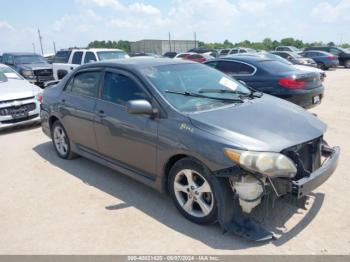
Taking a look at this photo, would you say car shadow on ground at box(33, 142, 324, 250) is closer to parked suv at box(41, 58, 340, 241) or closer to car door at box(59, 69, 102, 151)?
parked suv at box(41, 58, 340, 241)

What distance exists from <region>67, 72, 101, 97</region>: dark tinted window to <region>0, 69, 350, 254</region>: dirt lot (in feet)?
4.00

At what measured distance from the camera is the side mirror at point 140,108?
140 inches

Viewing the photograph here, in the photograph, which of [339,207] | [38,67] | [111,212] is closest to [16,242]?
[111,212]

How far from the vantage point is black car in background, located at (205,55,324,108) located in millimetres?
7211

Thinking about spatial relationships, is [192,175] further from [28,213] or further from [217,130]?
[28,213]

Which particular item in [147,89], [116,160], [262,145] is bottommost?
[116,160]

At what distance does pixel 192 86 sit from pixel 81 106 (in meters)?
1.78

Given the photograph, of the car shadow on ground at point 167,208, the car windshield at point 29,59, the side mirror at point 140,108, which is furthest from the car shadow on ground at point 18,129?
the car windshield at point 29,59

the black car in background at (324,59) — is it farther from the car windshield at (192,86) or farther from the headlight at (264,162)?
the headlight at (264,162)

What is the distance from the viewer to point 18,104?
7.55 metres

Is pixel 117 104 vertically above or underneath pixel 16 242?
above

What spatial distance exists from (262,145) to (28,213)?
2837 millimetres

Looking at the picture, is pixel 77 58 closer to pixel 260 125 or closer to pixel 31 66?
pixel 31 66

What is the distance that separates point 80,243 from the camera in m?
3.31
